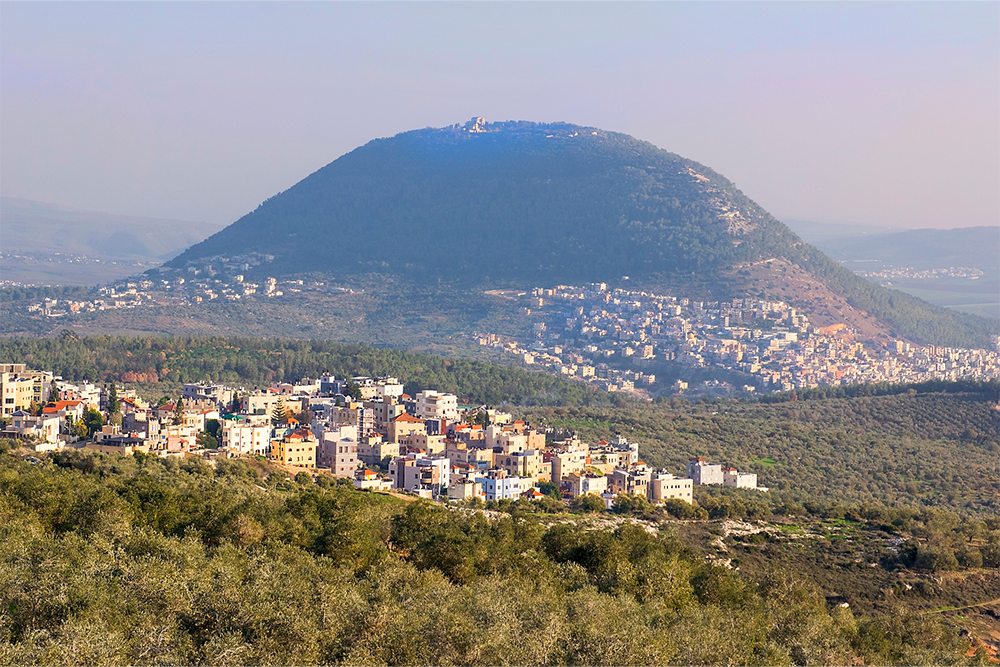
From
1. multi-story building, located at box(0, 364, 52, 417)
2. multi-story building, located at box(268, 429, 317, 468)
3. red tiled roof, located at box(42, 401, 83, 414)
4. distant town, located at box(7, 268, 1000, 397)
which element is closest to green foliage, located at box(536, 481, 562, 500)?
multi-story building, located at box(268, 429, 317, 468)

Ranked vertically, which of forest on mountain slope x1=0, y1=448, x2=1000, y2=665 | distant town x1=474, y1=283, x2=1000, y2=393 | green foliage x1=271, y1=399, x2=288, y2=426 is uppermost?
forest on mountain slope x1=0, y1=448, x2=1000, y2=665

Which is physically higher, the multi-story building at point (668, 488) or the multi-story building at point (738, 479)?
the multi-story building at point (668, 488)

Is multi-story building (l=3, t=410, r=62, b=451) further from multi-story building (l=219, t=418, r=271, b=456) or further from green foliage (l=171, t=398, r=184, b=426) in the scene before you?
multi-story building (l=219, t=418, r=271, b=456)

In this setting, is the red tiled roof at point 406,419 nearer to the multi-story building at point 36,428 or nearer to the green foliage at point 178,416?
the green foliage at point 178,416

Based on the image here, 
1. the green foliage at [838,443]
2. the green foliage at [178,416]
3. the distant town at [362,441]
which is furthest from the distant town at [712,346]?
the green foliage at [178,416]

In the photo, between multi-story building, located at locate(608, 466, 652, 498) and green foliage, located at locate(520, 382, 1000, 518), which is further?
green foliage, located at locate(520, 382, 1000, 518)

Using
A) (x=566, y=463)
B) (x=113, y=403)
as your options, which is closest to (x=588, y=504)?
(x=566, y=463)
